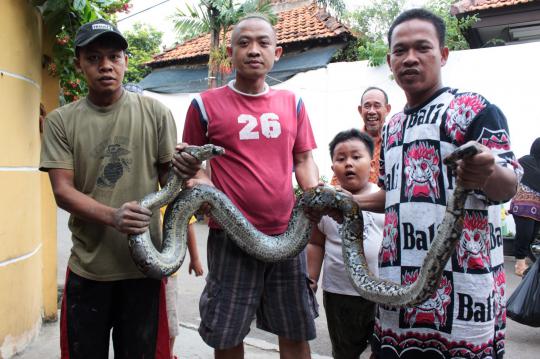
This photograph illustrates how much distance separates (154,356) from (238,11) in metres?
10.2

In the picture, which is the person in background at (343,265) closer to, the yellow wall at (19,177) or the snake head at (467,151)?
the snake head at (467,151)

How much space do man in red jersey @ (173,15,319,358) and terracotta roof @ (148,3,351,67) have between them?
32.8ft

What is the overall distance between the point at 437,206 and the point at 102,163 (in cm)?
176

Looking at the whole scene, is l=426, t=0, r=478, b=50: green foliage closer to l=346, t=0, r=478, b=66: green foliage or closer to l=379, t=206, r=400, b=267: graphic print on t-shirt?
l=346, t=0, r=478, b=66: green foliage

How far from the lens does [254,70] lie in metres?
2.86

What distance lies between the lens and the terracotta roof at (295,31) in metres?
12.7

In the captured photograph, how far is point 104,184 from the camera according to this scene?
2645 mm

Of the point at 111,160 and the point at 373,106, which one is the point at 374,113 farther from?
the point at 111,160

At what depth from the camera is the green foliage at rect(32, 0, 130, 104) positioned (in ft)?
13.5

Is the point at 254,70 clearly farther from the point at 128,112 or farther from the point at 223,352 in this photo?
the point at 223,352

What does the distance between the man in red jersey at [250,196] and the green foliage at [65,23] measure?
6.62 ft

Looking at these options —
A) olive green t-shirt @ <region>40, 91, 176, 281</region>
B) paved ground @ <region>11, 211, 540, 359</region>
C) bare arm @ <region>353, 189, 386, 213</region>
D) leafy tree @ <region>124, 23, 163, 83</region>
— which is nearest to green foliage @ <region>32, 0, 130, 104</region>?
olive green t-shirt @ <region>40, 91, 176, 281</region>

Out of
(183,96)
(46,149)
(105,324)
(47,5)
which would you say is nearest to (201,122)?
(46,149)

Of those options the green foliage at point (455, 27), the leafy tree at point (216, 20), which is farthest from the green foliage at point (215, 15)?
the green foliage at point (455, 27)
